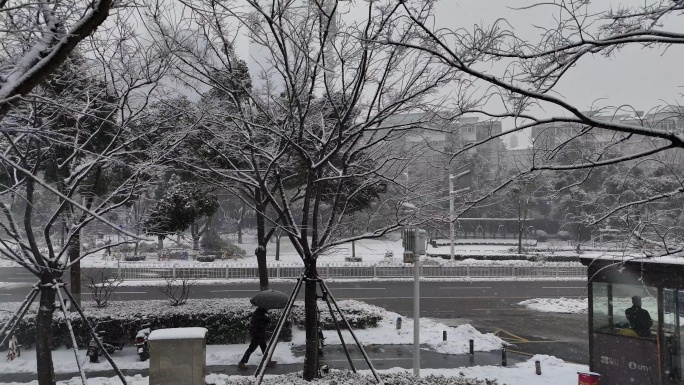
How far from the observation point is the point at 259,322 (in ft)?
32.5

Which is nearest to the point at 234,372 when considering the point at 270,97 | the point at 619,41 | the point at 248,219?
the point at 270,97

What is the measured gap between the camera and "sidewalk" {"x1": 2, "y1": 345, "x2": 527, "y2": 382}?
995 centimetres

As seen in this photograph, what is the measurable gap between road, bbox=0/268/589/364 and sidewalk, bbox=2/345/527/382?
1696 mm

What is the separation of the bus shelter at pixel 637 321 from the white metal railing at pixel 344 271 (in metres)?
18.0

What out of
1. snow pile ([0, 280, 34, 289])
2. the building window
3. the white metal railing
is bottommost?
snow pile ([0, 280, 34, 289])

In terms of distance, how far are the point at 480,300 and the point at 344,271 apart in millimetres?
7892

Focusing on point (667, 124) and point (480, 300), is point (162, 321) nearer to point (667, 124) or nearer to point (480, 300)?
point (667, 124)

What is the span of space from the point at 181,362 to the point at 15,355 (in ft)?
22.3

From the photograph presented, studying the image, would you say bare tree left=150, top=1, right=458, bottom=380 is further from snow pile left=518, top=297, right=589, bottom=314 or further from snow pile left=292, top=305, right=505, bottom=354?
snow pile left=518, top=297, right=589, bottom=314

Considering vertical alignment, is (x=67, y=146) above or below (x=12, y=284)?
above

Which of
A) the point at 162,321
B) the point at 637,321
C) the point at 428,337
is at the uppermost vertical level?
the point at 637,321

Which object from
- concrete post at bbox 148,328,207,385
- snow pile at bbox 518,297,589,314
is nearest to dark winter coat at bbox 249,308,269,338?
concrete post at bbox 148,328,207,385

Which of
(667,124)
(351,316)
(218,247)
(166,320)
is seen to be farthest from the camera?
(218,247)

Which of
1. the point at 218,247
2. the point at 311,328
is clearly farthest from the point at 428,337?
the point at 218,247
